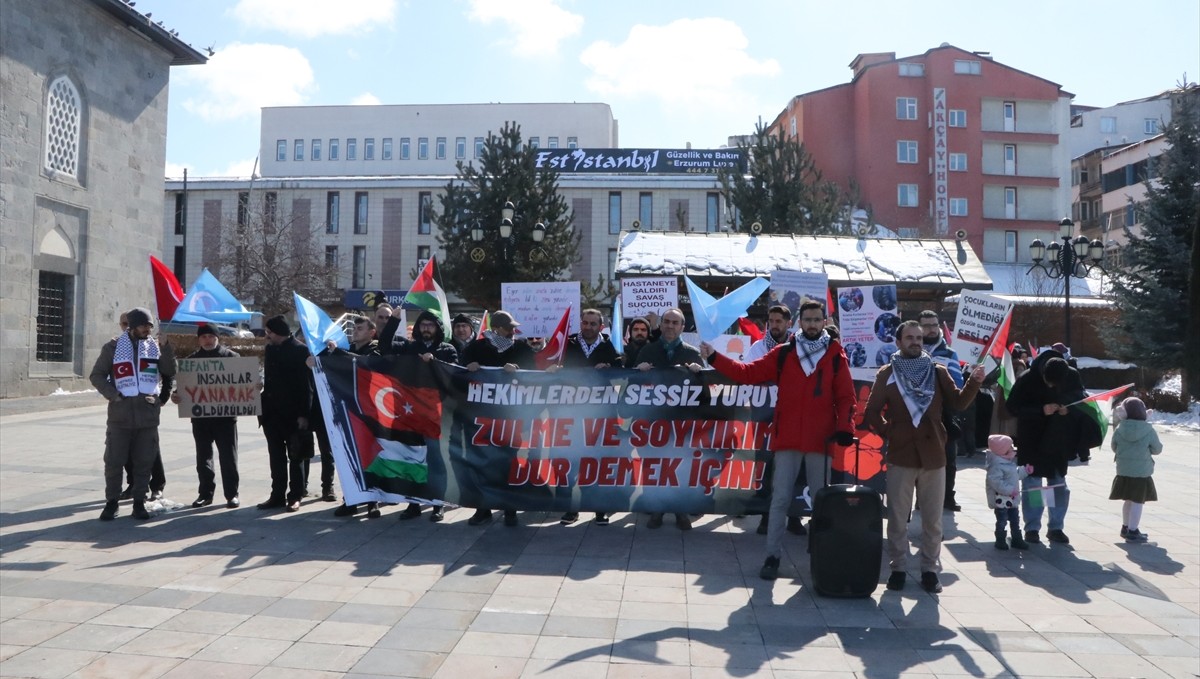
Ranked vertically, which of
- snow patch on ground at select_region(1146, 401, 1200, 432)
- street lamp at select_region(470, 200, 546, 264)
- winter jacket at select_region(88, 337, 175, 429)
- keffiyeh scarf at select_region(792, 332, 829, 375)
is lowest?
snow patch on ground at select_region(1146, 401, 1200, 432)

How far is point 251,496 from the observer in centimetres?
966

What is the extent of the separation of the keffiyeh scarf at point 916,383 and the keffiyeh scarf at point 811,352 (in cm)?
54

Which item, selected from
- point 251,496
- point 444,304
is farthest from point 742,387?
point 251,496

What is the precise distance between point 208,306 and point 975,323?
7.36 meters

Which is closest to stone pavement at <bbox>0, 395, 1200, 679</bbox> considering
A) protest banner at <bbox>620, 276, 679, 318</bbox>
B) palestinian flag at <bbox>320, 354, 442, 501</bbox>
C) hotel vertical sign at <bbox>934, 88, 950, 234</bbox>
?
palestinian flag at <bbox>320, 354, 442, 501</bbox>

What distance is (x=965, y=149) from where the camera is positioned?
2092 inches

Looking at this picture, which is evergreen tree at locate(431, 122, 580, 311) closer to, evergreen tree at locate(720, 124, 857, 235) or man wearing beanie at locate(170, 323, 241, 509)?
evergreen tree at locate(720, 124, 857, 235)

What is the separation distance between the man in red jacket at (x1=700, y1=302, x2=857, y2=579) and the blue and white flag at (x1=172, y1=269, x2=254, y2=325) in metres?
4.95

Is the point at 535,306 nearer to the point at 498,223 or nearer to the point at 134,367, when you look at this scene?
the point at 134,367

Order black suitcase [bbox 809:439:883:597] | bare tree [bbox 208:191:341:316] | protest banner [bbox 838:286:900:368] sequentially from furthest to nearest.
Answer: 1. bare tree [bbox 208:191:341:316]
2. protest banner [bbox 838:286:900:368]
3. black suitcase [bbox 809:439:883:597]

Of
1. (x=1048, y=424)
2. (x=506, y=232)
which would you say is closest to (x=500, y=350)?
(x=1048, y=424)

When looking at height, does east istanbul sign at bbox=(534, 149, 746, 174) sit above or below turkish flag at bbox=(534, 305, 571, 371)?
above

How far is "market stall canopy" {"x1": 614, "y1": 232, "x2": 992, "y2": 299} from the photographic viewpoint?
623 inches

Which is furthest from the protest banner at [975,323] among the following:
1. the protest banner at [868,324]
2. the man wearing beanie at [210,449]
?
the man wearing beanie at [210,449]
